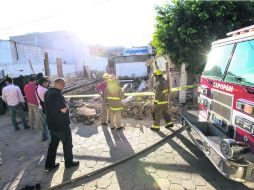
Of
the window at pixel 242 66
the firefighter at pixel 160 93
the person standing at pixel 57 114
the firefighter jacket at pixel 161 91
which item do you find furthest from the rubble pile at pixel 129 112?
the window at pixel 242 66

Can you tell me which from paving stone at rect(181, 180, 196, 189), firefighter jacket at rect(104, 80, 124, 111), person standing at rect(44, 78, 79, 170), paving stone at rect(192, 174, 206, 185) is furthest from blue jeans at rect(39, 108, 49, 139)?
paving stone at rect(192, 174, 206, 185)

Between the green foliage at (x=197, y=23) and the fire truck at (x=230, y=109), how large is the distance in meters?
4.74

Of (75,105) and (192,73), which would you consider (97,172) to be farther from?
(192,73)

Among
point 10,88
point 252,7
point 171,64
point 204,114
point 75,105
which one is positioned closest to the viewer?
point 204,114

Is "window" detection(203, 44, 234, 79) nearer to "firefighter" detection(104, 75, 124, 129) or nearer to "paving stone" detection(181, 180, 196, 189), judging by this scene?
"paving stone" detection(181, 180, 196, 189)

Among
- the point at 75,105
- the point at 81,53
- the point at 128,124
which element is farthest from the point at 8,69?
the point at 81,53

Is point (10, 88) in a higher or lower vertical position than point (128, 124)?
higher

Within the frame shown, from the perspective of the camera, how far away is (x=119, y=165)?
15.2 ft

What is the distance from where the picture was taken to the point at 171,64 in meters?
12.3

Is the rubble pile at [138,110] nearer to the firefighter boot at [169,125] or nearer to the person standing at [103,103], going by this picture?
the person standing at [103,103]

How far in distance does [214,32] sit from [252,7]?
1.97m

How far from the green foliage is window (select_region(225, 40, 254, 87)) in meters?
5.78

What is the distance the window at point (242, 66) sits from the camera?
346 cm

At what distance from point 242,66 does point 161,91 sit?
109 inches
